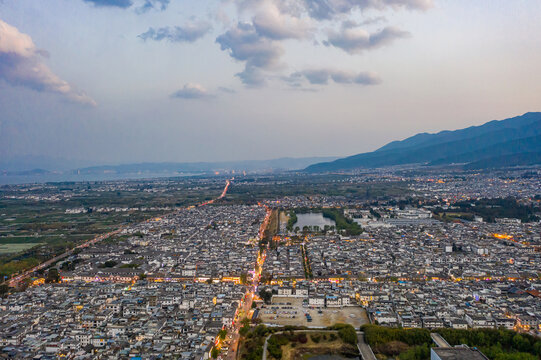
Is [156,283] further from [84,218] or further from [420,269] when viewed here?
[84,218]

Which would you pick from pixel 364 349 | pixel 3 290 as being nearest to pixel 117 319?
pixel 3 290

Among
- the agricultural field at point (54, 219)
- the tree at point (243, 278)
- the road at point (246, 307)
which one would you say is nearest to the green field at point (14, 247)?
the agricultural field at point (54, 219)

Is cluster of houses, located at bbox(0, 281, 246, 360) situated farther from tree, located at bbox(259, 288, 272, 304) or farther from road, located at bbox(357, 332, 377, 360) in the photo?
road, located at bbox(357, 332, 377, 360)

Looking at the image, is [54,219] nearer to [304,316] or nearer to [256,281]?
[256,281]

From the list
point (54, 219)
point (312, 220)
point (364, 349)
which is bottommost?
point (364, 349)

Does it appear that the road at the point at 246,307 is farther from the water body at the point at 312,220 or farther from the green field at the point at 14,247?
the green field at the point at 14,247

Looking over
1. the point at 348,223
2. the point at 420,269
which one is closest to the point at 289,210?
the point at 348,223
